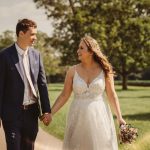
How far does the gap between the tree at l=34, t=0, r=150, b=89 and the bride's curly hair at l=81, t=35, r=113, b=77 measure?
150 ft

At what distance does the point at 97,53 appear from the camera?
6879 mm

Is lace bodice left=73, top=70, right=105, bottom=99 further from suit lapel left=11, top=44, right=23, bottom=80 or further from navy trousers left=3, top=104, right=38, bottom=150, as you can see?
suit lapel left=11, top=44, right=23, bottom=80

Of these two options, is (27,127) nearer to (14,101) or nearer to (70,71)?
(14,101)

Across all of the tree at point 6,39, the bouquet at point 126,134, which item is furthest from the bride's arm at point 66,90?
the tree at point 6,39

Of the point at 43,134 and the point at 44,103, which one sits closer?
the point at 44,103

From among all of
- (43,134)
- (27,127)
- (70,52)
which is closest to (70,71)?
(27,127)

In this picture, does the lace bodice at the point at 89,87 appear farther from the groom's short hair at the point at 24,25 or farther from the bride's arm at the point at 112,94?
the groom's short hair at the point at 24,25

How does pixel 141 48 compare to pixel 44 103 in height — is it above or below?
below

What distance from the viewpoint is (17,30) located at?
21.4ft

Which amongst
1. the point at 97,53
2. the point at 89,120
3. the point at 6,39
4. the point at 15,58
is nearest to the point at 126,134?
the point at 89,120

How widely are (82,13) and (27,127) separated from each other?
47.2m

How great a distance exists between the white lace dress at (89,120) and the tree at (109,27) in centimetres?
4561

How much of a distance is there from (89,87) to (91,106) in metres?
0.26

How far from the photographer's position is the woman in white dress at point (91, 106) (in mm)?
6926
